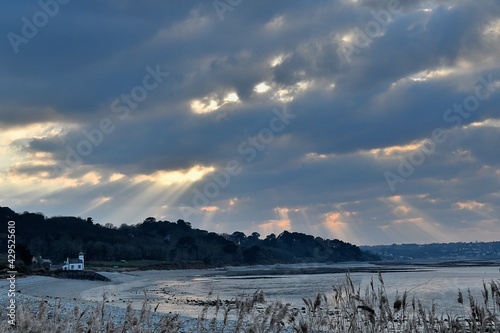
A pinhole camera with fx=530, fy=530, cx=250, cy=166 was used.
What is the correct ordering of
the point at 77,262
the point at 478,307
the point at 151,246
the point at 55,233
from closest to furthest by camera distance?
the point at 478,307, the point at 77,262, the point at 55,233, the point at 151,246

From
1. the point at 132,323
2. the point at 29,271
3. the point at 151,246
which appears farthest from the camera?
the point at 151,246

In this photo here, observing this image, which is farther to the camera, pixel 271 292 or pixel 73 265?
pixel 73 265

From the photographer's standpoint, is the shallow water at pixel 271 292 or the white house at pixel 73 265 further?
the white house at pixel 73 265

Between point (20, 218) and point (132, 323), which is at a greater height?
point (20, 218)

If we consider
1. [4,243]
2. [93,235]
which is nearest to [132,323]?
[4,243]

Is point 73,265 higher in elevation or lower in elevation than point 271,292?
higher

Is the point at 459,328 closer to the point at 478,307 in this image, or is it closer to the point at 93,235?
the point at 478,307

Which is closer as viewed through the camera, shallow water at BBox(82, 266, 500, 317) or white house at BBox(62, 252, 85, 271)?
shallow water at BBox(82, 266, 500, 317)

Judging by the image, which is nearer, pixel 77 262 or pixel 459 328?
pixel 459 328

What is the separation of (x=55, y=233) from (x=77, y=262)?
41456mm

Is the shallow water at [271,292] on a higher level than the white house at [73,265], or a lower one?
lower

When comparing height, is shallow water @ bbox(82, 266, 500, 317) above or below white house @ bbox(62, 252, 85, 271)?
below

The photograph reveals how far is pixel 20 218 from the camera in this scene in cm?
14900

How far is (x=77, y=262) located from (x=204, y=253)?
87254mm
